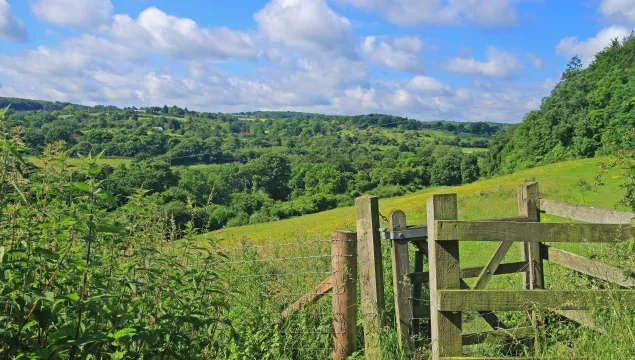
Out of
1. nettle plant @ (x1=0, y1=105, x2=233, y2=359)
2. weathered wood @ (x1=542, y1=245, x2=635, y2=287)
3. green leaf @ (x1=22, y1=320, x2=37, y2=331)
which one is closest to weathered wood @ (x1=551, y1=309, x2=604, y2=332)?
weathered wood @ (x1=542, y1=245, x2=635, y2=287)

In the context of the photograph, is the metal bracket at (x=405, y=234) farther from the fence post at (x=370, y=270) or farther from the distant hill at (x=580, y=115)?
the distant hill at (x=580, y=115)

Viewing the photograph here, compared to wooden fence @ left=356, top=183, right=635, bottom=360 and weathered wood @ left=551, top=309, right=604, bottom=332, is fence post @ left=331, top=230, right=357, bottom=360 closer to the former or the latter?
wooden fence @ left=356, top=183, right=635, bottom=360

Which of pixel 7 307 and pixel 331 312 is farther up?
pixel 7 307

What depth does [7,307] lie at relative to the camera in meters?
3.13

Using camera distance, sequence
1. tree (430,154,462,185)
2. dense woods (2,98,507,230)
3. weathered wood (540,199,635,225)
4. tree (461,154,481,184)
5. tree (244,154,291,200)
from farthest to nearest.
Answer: tree (244,154,291,200) < tree (430,154,462,185) < tree (461,154,481,184) < dense woods (2,98,507,230) < weathered wood (540,199,635,225)

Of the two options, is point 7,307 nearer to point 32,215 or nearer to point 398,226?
point 32,215

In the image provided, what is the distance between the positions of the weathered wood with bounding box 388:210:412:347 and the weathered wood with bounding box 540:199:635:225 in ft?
7.34

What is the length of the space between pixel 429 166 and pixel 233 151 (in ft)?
183

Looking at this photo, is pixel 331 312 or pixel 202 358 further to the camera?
pixel 331 312

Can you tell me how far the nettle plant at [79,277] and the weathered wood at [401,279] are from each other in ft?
6.90

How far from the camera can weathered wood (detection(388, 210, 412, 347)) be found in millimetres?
5441

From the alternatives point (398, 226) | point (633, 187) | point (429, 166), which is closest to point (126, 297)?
point (398, 226)

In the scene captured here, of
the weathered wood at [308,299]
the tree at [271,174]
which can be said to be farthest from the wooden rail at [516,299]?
the tree at [271,174]

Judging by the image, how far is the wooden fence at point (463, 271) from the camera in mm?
4137
